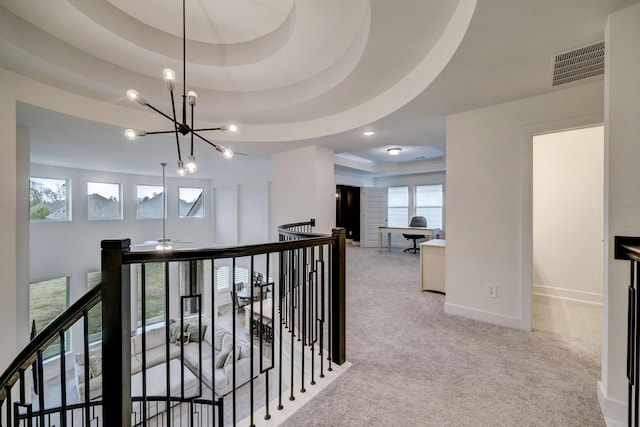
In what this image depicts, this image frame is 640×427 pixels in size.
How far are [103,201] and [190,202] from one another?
2374 millimetres

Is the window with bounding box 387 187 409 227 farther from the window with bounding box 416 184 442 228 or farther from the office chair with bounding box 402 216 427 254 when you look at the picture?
the office chair with bounding box 402 216 427 254

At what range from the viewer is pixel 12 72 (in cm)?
261

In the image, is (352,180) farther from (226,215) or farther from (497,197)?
(497,197)

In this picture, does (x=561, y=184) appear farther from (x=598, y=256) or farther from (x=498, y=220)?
(x=498, y=220)

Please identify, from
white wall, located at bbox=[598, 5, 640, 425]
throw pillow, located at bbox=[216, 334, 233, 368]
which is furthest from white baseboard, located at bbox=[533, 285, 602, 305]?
throw pillow, located at bbox=[216, 334, 233, 368]

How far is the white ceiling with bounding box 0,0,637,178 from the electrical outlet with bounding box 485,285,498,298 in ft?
6.60

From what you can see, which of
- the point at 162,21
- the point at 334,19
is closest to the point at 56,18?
the point at 162,21

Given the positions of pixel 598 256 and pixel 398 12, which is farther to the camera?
pixel 598 256

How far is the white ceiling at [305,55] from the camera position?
1.93 m

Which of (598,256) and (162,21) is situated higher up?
(162,21)

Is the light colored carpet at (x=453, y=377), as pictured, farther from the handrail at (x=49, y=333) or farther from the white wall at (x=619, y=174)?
the handrail at (x=49, y=333)

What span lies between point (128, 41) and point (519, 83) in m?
3.71

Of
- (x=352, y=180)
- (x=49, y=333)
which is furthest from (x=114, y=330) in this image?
(x=352, y=180)

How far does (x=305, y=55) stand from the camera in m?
2.83
